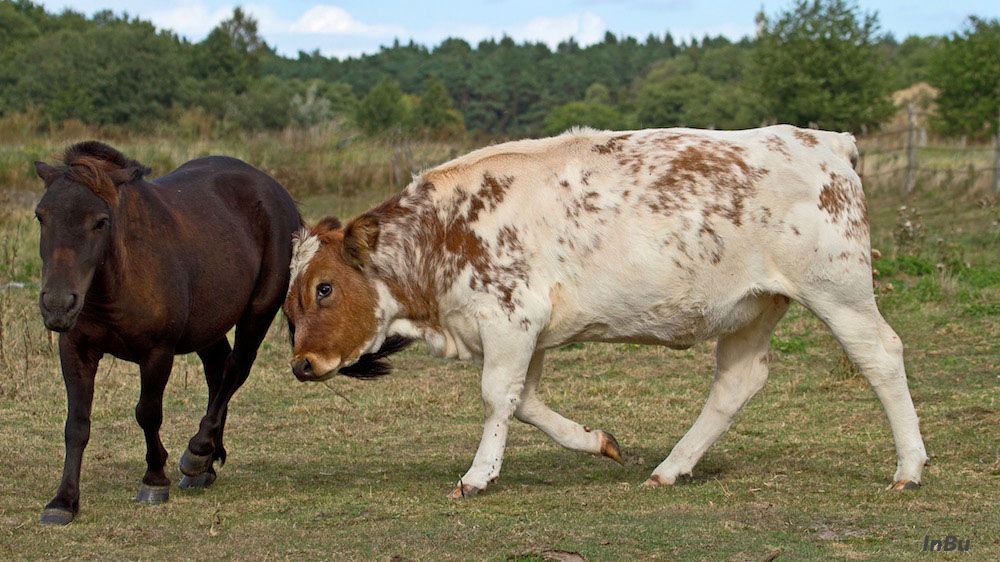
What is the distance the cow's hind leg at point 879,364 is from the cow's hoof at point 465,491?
6.79 ft

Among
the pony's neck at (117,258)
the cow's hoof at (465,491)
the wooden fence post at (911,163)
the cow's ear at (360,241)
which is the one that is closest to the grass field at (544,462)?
the cow's hoof at (465,491)

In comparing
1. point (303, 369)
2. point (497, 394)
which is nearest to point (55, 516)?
point (303, 369)

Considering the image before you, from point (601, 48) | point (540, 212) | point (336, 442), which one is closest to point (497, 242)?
point (540, 212)

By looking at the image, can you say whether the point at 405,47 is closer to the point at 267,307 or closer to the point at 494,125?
the point at 494,125

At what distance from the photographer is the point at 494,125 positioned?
83750 mm

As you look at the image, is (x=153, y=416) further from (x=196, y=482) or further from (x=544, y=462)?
(x=544, y=462)

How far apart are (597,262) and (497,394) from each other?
2.98ft

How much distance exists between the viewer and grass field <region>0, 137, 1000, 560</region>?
17.3 ft

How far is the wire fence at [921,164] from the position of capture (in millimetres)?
21938

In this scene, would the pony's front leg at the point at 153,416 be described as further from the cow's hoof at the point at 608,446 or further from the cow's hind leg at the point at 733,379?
the cow's hind leg at the point at 733,379

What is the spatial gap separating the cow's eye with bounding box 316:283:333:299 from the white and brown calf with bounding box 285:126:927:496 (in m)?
0.01

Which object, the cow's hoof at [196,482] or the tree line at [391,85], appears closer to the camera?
the cow's hoof at [196,482]

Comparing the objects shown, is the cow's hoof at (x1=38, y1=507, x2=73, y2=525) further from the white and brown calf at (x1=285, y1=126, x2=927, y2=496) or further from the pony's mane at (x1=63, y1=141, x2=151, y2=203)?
the pony's mane at (x1=63, y1=141, x2=151, y2=203)

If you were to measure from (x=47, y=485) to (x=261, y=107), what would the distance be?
34452 millimetres
